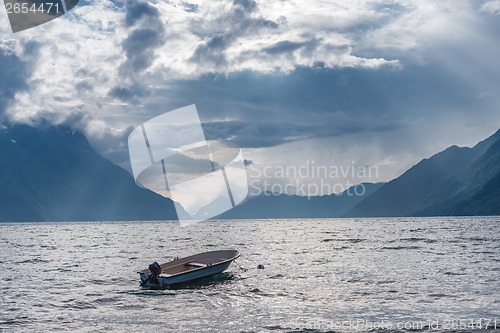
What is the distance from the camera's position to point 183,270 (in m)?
49.0

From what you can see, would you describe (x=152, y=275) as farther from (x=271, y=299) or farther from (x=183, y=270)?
(x=271, y=299)

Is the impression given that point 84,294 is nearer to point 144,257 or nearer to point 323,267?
point 323,267

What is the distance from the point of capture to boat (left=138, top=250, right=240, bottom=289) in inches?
1693

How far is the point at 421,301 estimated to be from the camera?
35531 mm

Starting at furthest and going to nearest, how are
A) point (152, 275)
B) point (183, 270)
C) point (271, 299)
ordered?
point (183, 270), point (152, 275), point (271, 299)

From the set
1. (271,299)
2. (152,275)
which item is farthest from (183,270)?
(271,299)

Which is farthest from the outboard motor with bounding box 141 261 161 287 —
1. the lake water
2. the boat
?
the lake water

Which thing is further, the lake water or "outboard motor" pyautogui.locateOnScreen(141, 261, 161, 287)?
"outboard motor" pyautogui.locateOnScreen(141, 261, 161, 287)

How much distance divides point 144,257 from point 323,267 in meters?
29.7

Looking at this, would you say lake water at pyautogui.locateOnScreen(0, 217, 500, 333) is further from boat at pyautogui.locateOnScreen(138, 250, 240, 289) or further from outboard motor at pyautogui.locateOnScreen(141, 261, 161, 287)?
outboard motor at pyautogui.locateOnScreen(141, 261, 161, 287)

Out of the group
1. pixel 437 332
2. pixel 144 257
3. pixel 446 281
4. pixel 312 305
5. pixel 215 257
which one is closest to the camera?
pixel 437 332

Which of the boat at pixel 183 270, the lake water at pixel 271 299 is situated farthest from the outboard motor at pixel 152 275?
the lake water at pixel 271 299

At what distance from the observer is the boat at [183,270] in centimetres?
4300

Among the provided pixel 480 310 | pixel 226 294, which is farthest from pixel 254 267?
pixel 480 310
